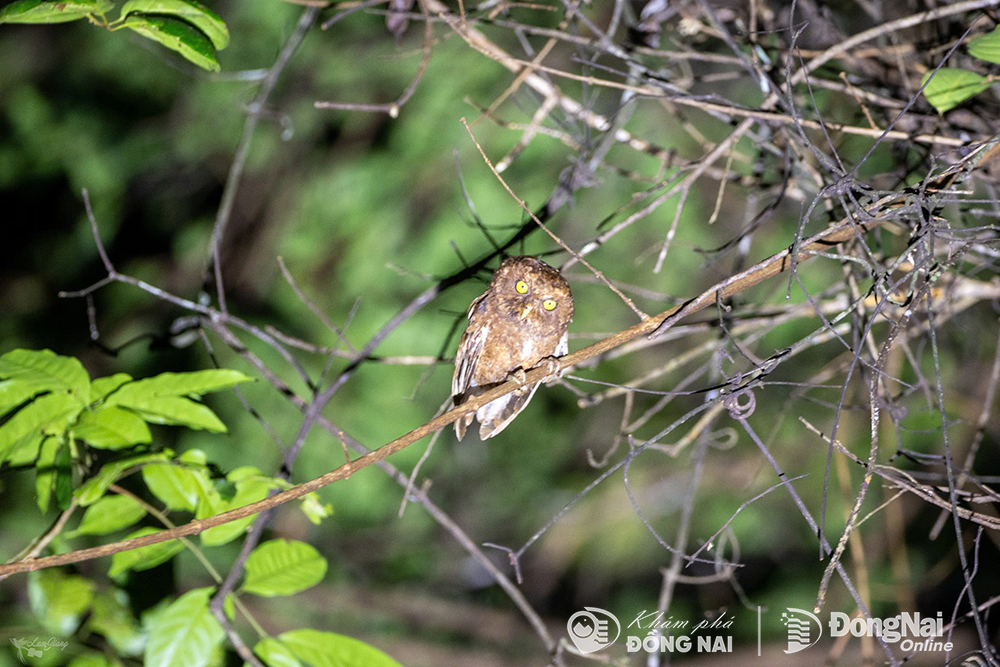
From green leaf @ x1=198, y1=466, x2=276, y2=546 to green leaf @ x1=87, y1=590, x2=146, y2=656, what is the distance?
48 centimetres

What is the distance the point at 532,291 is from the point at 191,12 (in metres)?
1.32

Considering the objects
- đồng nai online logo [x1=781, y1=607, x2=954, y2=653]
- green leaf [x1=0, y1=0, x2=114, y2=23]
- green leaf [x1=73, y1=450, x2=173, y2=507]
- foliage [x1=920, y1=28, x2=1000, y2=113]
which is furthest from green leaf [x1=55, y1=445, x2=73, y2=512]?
foliage [x1=920, y1=28, x2=1000, y2=113]

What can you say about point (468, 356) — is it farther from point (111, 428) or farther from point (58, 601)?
point (58, 601)

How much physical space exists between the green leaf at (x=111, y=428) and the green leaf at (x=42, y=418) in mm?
39

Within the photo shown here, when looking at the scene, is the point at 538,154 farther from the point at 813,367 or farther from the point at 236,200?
the point at 813,367

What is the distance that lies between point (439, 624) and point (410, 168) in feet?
13.8

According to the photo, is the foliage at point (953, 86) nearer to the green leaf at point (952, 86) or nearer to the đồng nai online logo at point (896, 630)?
the green leaf at point (952, 86)

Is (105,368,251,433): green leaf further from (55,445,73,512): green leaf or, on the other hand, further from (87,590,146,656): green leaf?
(87,590,146,656): green leaf

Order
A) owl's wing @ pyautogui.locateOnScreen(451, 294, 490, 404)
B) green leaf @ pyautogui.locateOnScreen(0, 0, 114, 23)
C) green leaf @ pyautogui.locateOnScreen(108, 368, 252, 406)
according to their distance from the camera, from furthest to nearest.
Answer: owl's wing @ pyautogui.locateOnScreen(451, 294, 490, 404) < green leaf @ pyautogui.locateOnScreen(108, 368, 252, 406) < green leaf @ pyautogui.locateOnScreen(0, 0, 114, 23)


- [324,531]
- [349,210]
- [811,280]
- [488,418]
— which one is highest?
[349,210]

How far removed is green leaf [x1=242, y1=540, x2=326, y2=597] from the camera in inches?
77.2

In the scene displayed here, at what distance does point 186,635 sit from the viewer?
71.5 inches

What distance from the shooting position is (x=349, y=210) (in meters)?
5.30

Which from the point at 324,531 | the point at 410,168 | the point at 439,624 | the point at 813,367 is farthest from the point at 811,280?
the point at 324,531
